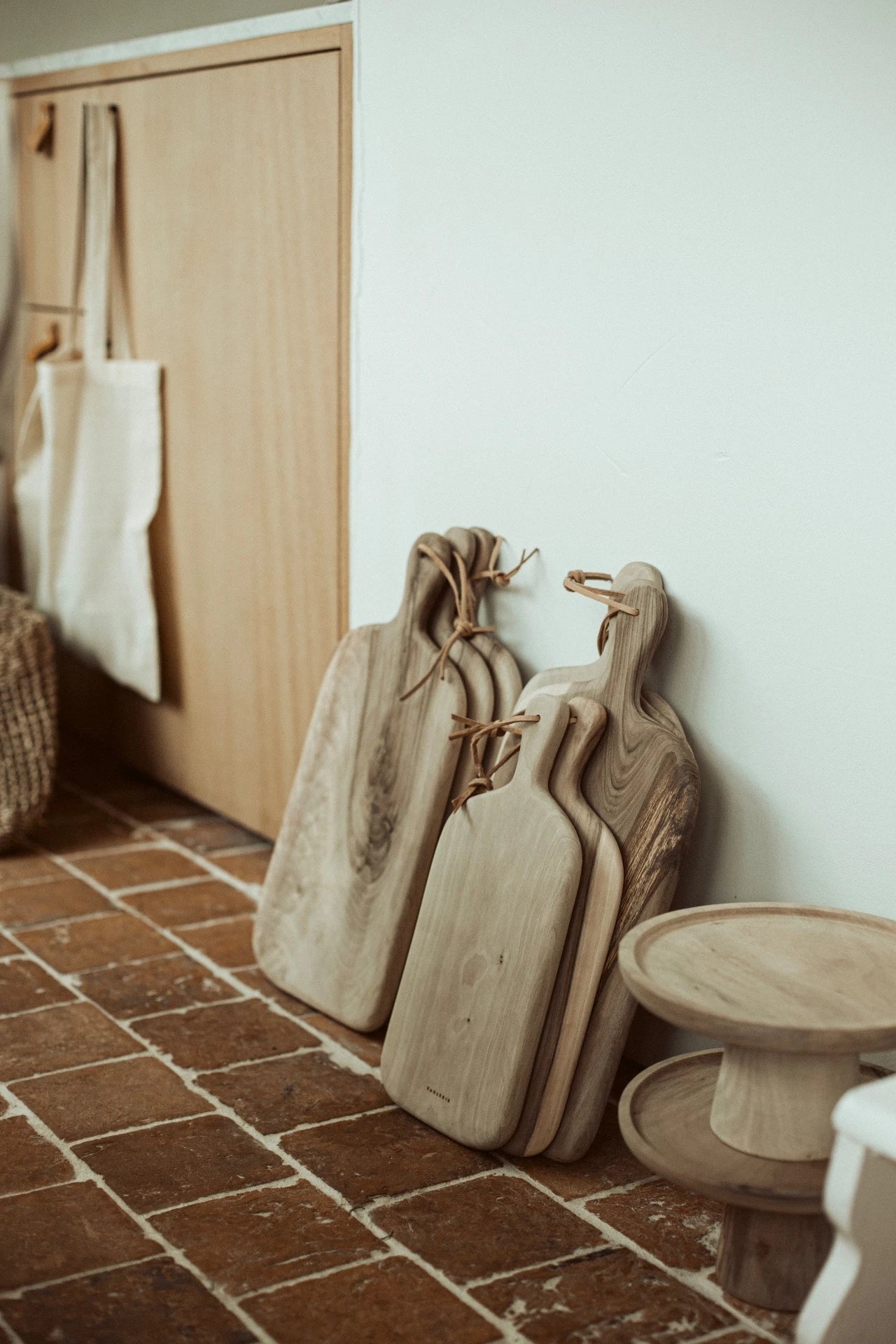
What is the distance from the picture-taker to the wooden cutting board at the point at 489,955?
208 cm

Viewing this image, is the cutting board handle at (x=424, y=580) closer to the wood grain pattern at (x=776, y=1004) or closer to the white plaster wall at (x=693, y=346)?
the white plaster wall at (x=693, y=346)

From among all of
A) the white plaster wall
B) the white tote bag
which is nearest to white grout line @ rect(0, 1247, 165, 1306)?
the white plaster wall

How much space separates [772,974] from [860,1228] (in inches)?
12.9

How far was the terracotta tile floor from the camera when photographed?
1747mm

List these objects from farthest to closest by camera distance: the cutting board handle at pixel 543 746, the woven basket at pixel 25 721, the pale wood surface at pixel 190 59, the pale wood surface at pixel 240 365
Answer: the woven basket at pixel 25 721
the pale wood surface at pixel 240 365
the pale wood surface at pixel 190 59
the cutting board handle at pixel 543 746

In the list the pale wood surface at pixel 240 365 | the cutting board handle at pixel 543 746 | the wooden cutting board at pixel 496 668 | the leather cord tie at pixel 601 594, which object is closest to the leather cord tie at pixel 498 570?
the wooden cutting board at pixel 496 668

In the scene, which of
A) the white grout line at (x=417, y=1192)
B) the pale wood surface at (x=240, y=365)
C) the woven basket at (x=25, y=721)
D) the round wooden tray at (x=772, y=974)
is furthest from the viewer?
the woven basket at (x=25, y=721)

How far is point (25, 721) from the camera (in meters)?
3.47

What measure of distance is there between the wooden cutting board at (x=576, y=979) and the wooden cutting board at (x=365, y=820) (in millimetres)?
425

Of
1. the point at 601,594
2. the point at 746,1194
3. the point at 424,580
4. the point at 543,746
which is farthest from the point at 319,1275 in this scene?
the point at 424,580

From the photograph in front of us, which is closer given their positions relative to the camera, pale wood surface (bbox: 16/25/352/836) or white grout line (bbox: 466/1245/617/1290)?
white grout line (bbox: 466/1245/617/1290)

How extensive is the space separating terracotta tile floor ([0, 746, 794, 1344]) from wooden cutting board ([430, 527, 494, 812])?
1.69 feet

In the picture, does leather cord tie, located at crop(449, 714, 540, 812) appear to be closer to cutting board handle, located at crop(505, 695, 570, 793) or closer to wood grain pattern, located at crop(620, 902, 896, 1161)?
cutting board handle, located at crop(505, 695, 570, 793)

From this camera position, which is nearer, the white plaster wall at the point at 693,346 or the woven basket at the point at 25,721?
the white plaster wall at the point at 693,346
